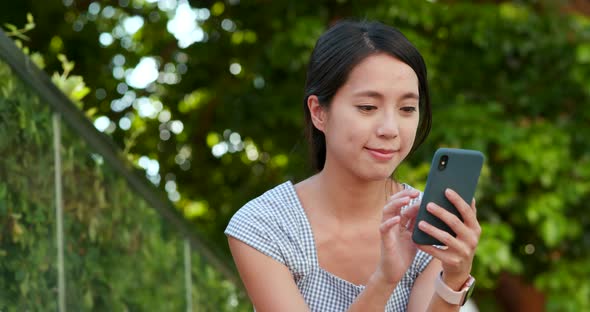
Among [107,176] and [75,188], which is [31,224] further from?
[107,176]

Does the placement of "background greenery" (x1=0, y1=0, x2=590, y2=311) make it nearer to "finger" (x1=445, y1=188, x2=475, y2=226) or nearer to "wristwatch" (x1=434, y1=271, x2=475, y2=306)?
"wristwatch" (x1=434, y1=271, x2=475, y2=306)

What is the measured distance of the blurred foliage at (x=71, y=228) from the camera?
125 inches

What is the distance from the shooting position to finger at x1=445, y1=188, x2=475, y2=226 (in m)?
2.33

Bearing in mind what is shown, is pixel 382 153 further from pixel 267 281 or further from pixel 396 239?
pixel 267 281

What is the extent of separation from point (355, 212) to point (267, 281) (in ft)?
1.12

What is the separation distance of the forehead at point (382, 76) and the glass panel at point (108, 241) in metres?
1.50

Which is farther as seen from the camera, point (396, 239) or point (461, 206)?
point (396, 239)

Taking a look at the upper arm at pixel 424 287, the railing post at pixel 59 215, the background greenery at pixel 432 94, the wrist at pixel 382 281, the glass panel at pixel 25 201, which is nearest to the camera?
the wrist at pixel 382 281

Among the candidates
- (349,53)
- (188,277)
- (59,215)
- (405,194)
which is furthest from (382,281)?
(188,277)

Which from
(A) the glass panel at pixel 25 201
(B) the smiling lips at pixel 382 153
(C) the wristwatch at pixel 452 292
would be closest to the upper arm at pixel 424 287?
(C) the wristwatch at pixel 452 292

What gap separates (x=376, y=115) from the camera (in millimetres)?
2561

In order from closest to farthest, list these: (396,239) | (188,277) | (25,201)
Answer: (396,239)
(25,201)
(188,277)

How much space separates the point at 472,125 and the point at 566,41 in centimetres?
132

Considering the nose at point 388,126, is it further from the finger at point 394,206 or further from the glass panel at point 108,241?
the glass panel at point 108,241
